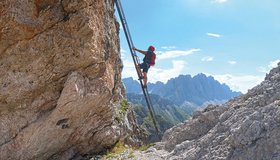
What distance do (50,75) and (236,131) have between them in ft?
40.1

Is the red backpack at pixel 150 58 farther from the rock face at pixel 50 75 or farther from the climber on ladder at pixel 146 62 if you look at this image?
the rock face at pixel 50 75

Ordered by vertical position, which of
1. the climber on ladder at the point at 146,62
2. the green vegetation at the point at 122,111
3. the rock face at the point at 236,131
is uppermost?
the climber on ladder at the point at 146,62

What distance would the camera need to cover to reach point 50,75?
22.2 m

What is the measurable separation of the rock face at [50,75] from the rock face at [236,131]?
5549mm

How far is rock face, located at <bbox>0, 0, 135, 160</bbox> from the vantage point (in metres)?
21.0

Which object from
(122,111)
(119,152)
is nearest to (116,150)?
(119,152)

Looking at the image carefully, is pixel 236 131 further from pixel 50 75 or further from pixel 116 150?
pixel 50 75

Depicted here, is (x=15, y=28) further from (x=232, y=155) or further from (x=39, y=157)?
(x=232, y=155)

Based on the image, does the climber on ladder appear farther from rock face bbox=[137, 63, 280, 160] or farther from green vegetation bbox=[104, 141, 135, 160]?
rock face bbox=[137, 63, 280, 160]

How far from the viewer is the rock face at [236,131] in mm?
14539

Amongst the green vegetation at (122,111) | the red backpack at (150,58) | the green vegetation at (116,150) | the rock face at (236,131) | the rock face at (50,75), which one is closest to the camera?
the rock face at (236,131)

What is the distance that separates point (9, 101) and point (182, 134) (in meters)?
11.0

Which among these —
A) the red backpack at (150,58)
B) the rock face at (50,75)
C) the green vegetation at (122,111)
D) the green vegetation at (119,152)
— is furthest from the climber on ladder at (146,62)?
the green vegetation at (119,152)

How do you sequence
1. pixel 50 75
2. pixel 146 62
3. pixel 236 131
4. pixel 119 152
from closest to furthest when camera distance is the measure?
pixel 236 131, pixel 50 75, pixel 119 152, pixel 146 62
